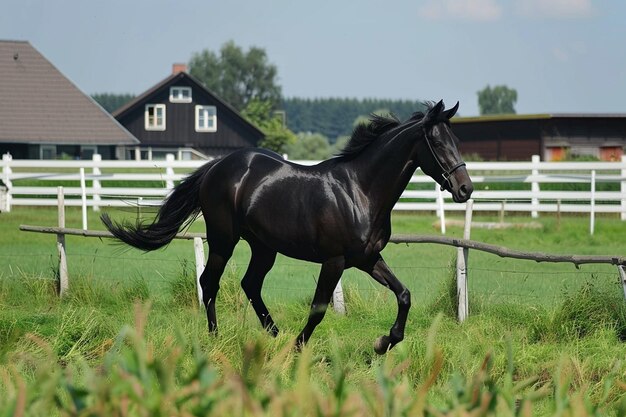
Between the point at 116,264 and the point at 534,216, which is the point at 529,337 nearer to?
the point at 116,264

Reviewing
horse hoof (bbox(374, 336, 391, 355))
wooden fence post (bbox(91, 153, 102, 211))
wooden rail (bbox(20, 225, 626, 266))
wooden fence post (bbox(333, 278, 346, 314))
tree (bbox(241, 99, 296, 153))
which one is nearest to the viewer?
horse hoof (bbox(374, 336, 391, 355))

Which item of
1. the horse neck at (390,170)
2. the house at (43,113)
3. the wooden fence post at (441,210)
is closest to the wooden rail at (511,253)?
the horse neck at (390,170)

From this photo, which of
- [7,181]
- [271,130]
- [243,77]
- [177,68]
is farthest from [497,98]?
[7,181]

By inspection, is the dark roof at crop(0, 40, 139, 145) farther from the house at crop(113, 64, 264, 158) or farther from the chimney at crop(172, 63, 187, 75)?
the chimney at crop(172, 63, 187, 75)

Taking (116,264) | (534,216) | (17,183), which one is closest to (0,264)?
(116,264)

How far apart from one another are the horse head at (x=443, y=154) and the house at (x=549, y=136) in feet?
108

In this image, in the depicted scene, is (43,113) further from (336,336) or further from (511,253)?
(336,336)

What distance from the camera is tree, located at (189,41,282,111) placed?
11575 cm

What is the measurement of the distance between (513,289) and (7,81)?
42.7m

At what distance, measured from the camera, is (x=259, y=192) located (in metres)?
8.66

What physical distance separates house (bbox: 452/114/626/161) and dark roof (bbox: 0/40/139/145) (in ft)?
54.2

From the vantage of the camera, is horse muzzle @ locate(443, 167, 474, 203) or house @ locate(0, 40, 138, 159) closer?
horse muzzle @ locate(443, 167, 474, 203)

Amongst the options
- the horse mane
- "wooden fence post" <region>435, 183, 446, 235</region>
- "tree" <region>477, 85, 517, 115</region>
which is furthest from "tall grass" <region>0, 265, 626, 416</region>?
"tree" <region>477, 85, 517, 115</region>

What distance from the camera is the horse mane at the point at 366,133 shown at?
27.4 ft
